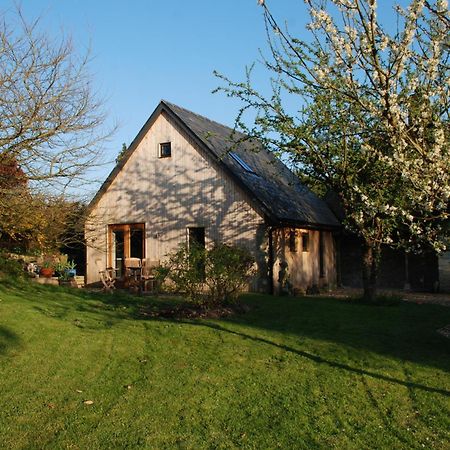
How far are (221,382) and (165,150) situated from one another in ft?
45.4

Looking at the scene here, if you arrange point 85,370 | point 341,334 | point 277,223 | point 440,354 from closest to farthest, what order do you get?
point 85,370 < point 440,354 < point 341,334 < point 277,223

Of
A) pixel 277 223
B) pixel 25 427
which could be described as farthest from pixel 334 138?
pixel 25 427

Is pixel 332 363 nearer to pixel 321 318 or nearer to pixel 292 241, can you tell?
pixel 321 318

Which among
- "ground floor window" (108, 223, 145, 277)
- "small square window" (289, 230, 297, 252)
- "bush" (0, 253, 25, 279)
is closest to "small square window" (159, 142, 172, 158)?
"ground floor window" (108, 223, 145, 277)

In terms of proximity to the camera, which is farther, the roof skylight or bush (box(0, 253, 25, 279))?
the roof skylight

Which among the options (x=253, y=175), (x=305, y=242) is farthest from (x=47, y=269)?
(x=305, y=242)

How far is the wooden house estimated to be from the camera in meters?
17.3

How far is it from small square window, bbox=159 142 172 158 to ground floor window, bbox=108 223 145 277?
2.76m

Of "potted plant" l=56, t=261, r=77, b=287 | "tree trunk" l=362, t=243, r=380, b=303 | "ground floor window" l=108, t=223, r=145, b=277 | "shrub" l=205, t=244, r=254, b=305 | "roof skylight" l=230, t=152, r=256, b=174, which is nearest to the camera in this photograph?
"shrub" l=205, t=244, r=254, b=305

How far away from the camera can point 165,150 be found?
767 inches

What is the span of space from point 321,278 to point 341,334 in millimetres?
11853

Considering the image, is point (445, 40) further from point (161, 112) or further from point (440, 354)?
point (161, 112)

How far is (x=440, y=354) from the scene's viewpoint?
8.07 m

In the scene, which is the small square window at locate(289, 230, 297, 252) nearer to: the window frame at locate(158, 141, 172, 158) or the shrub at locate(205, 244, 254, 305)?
the window frame at locate(158, 141, 172, 158)
